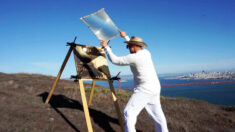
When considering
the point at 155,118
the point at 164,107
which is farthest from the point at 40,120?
the point at 164,107

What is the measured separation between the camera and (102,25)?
4715mm

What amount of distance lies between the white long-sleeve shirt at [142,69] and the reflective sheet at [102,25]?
4.70 feet

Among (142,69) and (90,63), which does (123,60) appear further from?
(90,63)

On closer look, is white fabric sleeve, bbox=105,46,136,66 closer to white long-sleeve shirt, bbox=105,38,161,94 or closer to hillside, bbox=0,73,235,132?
white long-sleeve shirt, bbox=105,38,161,94

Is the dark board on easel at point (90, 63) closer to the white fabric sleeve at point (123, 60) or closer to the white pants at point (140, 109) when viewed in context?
the white fabric sleeve at point (123, 60)

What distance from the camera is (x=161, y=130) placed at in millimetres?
3418

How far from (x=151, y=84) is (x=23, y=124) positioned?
3773mm

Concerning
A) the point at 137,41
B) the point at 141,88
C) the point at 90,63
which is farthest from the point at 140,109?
the point at 90,63

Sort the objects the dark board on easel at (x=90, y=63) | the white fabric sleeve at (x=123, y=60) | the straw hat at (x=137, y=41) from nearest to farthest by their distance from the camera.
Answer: the white fabric sleeve at (x=123, y=60) → the straw hat at (x=137, y=41) → the dark board on easel at (x=90, y=63)

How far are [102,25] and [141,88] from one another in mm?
2390

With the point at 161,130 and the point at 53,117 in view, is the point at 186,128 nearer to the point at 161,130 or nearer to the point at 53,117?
the point at 161,130

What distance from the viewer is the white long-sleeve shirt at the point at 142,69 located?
320cm

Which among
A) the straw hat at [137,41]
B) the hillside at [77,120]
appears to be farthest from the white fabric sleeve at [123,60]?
the hillside at [77,120]

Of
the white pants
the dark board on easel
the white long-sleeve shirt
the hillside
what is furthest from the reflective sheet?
the hillside
